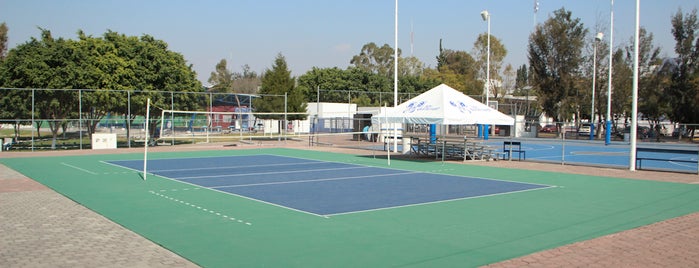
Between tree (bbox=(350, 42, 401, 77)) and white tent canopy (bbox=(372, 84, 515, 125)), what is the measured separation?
85.6 m

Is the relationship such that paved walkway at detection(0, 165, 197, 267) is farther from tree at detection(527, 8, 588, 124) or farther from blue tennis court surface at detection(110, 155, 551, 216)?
tree at detection(527, 8, 588, 124)

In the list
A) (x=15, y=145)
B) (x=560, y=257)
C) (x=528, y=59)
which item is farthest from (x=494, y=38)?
(x=560, y=257)

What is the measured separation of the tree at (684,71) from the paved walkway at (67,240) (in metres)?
52.8

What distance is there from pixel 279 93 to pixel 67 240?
35.2m

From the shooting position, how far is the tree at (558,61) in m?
54.7

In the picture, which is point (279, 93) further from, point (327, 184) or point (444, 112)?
point (327, 184)

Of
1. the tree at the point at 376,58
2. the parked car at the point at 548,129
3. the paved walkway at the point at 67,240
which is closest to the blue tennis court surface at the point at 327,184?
the paved walkway at the point at 67,240

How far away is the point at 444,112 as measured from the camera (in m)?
21.4

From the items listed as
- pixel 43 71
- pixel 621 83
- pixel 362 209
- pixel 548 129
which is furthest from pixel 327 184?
pixel 548 129

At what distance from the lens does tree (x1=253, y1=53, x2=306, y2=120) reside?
1658 inches

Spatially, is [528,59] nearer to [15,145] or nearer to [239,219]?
[15,145]

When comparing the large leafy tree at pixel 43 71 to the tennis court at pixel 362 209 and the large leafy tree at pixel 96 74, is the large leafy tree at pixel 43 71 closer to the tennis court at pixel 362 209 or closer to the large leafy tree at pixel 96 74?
the large leafy tree at pixel 96 74

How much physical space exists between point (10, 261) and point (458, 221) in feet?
23.3

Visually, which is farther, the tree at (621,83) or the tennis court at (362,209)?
the tree at (621,83)
